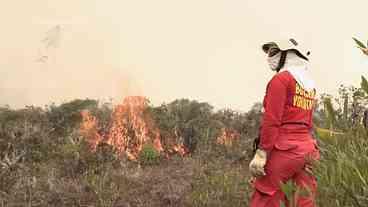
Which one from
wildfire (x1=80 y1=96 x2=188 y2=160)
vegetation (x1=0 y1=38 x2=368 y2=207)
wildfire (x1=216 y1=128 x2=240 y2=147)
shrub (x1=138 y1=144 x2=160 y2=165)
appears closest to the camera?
vegetation (x1=0 y1=38 x2=368 y2=207)

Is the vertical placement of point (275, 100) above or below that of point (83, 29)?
below

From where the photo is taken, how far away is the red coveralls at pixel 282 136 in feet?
13.4

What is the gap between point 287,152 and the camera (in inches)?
165

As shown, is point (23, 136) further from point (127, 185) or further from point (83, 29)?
point (83, 29)

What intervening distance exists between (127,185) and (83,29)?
23.7 ft

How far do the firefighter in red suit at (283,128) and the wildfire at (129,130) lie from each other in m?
3.79

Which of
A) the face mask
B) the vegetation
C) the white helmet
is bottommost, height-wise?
the vegetation

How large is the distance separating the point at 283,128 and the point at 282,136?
0.18ft

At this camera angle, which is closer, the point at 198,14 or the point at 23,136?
the point at 23,136

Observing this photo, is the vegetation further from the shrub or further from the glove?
the glove

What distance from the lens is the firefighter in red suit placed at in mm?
4102

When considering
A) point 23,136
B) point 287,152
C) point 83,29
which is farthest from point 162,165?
point 83,29

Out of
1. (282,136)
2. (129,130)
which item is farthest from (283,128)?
(129,130)

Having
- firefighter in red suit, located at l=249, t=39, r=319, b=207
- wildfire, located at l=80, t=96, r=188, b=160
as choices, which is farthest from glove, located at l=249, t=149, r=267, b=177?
wildfire, located at l=80, t=96, r=188, b=160
